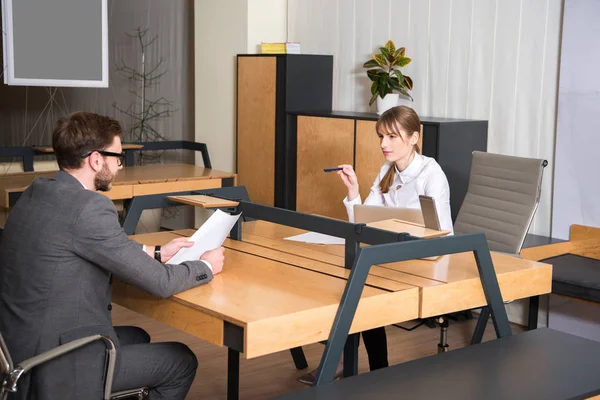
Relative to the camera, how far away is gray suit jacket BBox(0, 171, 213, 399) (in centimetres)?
237

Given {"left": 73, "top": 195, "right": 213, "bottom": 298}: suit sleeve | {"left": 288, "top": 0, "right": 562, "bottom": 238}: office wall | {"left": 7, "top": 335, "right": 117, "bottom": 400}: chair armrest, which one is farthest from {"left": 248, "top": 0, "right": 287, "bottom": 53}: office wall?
{"left": 7, "top": 335, "right": 117, "bottom": 400}: chair armrest

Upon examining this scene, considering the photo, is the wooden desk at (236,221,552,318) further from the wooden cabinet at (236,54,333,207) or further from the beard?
the wooden cabinet at (236,54,333,207)

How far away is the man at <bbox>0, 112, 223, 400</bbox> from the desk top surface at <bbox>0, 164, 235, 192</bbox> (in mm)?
2792

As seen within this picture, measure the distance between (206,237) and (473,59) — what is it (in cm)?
309

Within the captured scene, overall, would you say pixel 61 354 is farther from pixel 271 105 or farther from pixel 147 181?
pixel 271 105

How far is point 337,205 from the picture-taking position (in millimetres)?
5656

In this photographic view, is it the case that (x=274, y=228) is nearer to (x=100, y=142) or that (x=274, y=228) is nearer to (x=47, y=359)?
(x=100, y=142)

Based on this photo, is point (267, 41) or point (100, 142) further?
point (267, 41)

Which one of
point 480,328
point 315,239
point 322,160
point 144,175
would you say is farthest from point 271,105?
point 315,239

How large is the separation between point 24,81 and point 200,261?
3841mm

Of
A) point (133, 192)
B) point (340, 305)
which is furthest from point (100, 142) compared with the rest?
point (133, 192)

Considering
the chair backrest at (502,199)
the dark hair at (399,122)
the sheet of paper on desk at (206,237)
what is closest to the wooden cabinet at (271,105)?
the chair backrest at (502,199)

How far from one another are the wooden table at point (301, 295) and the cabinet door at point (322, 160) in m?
2.48

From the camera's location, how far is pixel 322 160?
18.9ft
